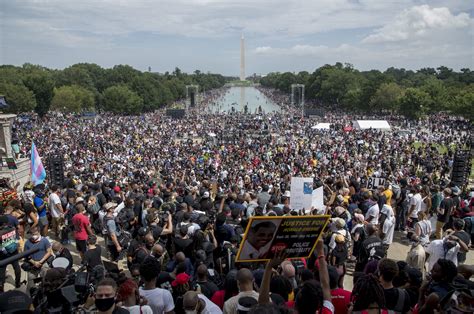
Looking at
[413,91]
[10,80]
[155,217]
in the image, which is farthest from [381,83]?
[155,217]

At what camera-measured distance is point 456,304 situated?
3.53 metres

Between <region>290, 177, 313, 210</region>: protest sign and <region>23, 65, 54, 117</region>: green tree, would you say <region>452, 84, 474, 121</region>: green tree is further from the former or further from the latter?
<region>23, 65, 54, 117</region>: green tree

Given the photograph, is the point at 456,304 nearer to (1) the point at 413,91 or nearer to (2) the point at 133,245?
(2) the point at 133,245

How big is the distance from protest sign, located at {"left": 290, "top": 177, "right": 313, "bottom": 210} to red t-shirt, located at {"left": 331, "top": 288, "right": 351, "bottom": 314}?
6.11 metres

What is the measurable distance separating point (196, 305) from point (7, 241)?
4.38 metres

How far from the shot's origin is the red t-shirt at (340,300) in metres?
3.99

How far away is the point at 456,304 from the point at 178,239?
4.49m

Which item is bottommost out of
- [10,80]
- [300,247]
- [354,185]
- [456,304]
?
[354,185]

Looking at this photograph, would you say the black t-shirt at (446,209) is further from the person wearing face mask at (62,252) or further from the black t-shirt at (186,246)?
the person wearing face mask at (62,252)

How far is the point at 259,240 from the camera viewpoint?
139 inches

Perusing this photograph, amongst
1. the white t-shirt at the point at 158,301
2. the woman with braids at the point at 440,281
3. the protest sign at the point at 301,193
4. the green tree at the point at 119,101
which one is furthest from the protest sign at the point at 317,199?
the green tree at the point at 119,101

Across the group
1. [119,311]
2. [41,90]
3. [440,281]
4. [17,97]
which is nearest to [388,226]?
[440,281]

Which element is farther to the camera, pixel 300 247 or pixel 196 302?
pixel 196 302

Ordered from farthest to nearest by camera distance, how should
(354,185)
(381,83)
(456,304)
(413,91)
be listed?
(381,83) < (413,91) < (354,185) < (456,304)
